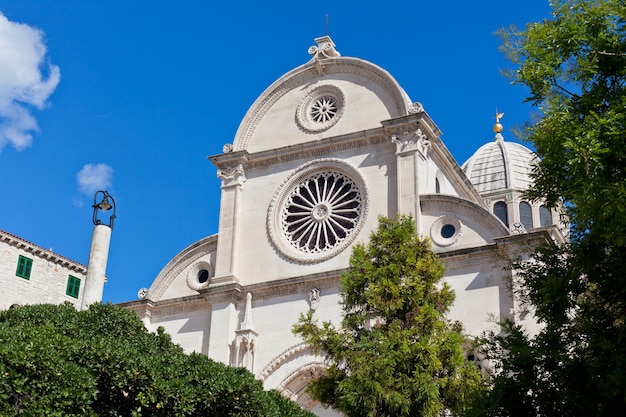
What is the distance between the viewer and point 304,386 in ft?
95.9

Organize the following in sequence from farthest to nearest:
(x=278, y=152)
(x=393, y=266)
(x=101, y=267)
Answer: (x=278, y=152)
(x=101, y=267)
(x=393, y=266)

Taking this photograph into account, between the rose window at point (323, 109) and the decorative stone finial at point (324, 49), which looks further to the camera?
the decorative stone finial at point (324, 49)

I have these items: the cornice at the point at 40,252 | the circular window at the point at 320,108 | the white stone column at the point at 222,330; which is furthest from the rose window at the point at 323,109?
the cornice at the point at 40,252

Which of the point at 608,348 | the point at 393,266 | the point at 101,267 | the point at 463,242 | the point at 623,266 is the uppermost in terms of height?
the point at 463,242

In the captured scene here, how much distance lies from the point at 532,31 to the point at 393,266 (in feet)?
19.5

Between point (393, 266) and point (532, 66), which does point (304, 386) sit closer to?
point (393, 266)

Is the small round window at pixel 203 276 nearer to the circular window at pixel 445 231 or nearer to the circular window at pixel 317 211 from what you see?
the circular window at pixel 317 211

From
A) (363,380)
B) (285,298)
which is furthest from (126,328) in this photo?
(285,298)

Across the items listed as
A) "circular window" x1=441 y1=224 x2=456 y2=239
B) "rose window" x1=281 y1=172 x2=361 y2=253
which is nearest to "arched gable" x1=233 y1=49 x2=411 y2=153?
"rose window" x1=281 y1=172 x2=361 y2=253

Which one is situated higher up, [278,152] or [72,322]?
[278,152]

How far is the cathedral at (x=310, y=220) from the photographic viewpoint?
28.4 metres

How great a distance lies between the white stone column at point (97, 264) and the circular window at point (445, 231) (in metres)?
9.70

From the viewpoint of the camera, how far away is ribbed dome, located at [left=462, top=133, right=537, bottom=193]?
50.4m

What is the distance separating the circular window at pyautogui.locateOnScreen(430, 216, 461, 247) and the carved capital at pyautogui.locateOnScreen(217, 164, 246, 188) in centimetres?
723
